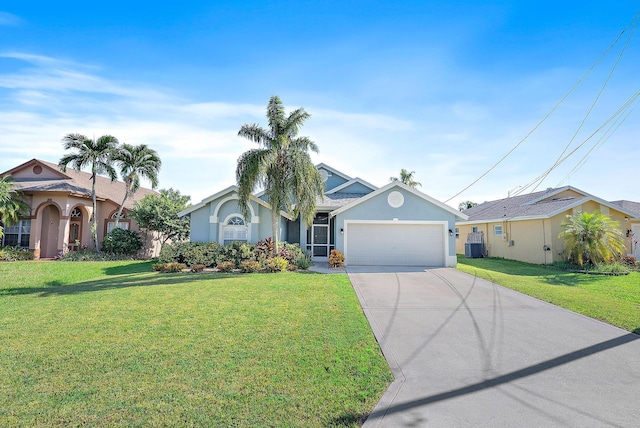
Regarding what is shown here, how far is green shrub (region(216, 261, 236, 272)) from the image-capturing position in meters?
14.1

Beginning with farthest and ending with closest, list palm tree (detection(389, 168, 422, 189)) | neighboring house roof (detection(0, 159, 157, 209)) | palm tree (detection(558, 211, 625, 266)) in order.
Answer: palm tree (detection(389, 168, 422, 189)), neighboring house roof (detection(0, 159, 157, 209)), palm tree (detection(558, 211, 625, 266))

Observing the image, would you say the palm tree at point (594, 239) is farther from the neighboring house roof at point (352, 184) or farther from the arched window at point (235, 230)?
the arched window at point (235, 230)

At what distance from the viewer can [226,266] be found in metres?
14.1

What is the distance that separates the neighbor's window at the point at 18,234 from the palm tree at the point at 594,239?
1224 inches

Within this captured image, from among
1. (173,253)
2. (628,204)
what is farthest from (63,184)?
(628,204)

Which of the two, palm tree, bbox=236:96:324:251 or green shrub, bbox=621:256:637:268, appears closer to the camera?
palm tree, bbox=236:96:324:251

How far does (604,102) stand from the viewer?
527 inches

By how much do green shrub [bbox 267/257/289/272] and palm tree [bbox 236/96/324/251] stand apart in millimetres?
2248

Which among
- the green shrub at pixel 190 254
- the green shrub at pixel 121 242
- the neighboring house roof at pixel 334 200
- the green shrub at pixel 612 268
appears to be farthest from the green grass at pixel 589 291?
the green shrub at pixel 121 242

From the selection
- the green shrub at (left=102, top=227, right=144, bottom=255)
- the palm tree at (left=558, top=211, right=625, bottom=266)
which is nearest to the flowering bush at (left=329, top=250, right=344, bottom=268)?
the palm tree at (left=558, top=211, right=625, bottom=266)

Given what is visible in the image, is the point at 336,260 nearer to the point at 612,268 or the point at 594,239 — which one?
the point at 594,239

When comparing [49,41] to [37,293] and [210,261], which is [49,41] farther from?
[210,261]

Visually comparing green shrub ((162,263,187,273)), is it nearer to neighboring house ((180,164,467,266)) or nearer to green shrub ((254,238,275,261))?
neighboring house ((180,164,467,266))

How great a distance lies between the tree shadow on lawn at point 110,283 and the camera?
A: 9.71 m
